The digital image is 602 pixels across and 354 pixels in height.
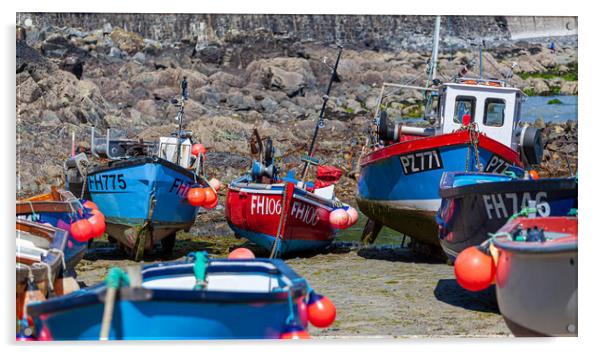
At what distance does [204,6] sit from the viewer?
23.3 ft

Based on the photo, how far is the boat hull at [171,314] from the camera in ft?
15.7

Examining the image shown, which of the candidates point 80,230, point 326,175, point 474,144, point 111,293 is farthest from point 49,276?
point 326,175

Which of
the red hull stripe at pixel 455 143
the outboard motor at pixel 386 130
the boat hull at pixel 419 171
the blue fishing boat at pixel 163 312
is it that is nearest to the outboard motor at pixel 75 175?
the boat hull at pixel 419 171

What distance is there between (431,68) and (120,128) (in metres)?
4.40

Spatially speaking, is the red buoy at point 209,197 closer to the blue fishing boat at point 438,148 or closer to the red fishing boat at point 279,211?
the red fishing boat at point 279,211

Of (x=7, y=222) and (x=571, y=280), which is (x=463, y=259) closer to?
(x=571, y=280)

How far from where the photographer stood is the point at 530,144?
379 inches

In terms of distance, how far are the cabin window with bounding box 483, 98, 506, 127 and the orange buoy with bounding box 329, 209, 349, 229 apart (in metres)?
2.02

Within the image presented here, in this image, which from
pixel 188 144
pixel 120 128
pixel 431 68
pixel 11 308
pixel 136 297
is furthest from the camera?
pixel 120 128

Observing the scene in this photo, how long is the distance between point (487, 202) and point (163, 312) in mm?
3160

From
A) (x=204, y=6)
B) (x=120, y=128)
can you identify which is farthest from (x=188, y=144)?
(x=204, y=6)

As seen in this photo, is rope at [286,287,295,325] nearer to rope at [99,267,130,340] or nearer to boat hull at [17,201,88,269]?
rope at [99,267,130,340]

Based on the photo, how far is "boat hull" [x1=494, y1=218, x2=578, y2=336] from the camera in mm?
5324

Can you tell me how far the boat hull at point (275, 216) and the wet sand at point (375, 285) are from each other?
26 centimetres
